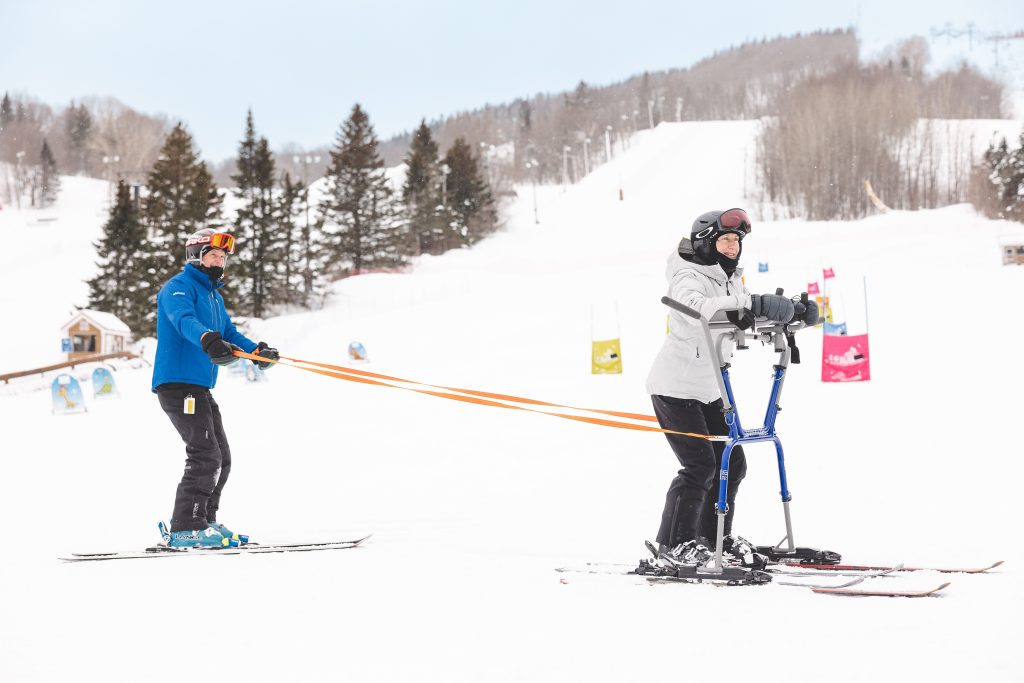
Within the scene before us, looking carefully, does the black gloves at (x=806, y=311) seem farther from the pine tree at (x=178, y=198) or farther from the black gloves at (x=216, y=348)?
the pine tree at (x=178, y=198)

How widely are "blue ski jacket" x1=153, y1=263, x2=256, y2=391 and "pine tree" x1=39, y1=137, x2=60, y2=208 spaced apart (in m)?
87.3

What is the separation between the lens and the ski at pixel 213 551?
5445 mm

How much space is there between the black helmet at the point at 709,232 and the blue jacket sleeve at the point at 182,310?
8.86 ft

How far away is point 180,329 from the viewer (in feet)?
17.8

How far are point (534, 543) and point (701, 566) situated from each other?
1613 millimetres

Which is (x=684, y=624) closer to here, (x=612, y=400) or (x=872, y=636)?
(x=872, y=636)

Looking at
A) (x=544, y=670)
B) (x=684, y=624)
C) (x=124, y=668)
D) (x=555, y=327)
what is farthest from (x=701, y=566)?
(x=555, y=327)

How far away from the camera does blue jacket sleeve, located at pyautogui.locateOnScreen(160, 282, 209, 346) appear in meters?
5.35

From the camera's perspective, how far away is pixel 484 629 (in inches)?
149

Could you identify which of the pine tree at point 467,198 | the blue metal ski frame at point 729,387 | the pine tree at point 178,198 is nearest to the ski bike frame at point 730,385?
the blue metal ski frame at point 729,387

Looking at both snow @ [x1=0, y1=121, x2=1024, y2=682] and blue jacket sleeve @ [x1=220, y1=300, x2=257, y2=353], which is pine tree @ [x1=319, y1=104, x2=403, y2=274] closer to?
A: snow @ [x1=0, y1=121, x2=1024, y2=682]

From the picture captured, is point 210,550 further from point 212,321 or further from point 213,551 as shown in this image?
point 212,321

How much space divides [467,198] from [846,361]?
52.2 m

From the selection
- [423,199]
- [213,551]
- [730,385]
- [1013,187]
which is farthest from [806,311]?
[423,199]
